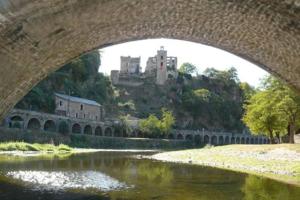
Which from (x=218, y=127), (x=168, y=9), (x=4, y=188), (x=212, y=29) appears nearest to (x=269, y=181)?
(x=4, y=188)

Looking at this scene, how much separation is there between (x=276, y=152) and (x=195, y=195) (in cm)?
2319

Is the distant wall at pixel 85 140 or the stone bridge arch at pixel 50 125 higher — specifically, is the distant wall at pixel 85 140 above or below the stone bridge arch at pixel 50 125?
below

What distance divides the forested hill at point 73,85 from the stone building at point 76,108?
1.42 metres

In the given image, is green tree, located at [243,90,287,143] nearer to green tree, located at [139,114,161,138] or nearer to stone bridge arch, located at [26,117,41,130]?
stone bridge arch, located at [26,117,41,130]

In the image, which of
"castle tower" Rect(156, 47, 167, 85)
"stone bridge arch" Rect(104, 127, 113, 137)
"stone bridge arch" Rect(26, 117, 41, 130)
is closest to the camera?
"stone bridge arch" Rect(26, 117, 41, 130)

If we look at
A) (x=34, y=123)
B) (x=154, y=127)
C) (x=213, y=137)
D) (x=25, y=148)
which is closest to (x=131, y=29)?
(x=25, y=148)

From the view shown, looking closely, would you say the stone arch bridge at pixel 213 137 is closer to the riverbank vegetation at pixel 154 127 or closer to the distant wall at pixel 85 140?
the riverbank vegetation at pixel 154 127

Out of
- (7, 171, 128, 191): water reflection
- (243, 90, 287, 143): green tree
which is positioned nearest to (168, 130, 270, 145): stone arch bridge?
(243, 90, 287, 143): green tree

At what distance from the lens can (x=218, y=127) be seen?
505 feet

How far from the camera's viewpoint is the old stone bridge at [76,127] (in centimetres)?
6767

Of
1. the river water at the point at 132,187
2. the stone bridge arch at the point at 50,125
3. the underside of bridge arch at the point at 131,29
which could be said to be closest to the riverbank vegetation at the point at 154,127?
the stone bridge arch at the point at 50,125

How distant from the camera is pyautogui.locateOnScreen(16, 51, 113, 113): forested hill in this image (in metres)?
81.6

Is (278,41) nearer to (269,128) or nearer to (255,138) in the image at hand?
(269,128)

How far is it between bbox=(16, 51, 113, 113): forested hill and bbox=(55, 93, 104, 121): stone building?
1420 mm
